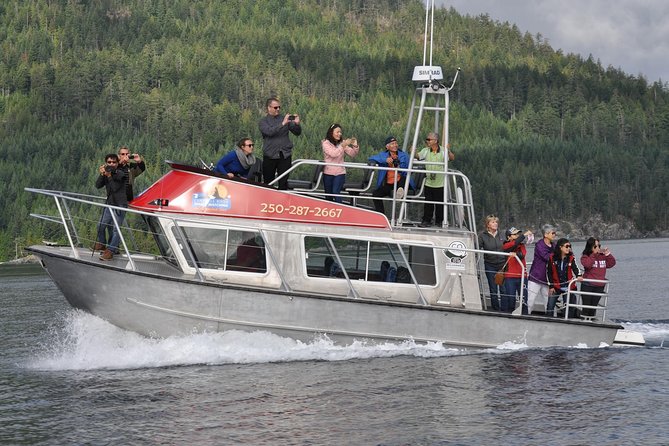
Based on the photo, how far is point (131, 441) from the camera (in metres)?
12.2

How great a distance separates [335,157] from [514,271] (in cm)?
378

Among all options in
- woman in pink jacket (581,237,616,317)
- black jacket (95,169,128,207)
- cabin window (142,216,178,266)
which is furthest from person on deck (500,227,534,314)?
black jacket (95,169,128,207)

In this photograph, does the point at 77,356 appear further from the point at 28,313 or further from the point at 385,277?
the point at 28,313

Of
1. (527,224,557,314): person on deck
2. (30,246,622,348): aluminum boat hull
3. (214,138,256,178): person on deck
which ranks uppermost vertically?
(214,138,256,178): person on deck

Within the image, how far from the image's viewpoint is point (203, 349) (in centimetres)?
1584

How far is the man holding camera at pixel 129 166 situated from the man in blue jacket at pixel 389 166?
4.13 meters

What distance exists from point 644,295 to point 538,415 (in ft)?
82.4

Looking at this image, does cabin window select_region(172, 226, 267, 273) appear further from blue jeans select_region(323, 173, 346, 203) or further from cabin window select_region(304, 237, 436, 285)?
blue jeans select_region(323, 173, 346, 203)

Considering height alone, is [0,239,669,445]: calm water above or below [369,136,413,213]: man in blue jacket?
below

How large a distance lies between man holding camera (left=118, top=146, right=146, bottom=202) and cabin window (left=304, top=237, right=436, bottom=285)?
3.34m

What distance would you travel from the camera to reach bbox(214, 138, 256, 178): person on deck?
1633cm

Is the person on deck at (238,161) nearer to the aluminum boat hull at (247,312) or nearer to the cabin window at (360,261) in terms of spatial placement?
the cabin window at (360,261)

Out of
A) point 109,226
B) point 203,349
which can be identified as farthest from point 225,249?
point 109,226

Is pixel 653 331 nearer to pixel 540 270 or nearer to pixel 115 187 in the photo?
pixel 540 270
